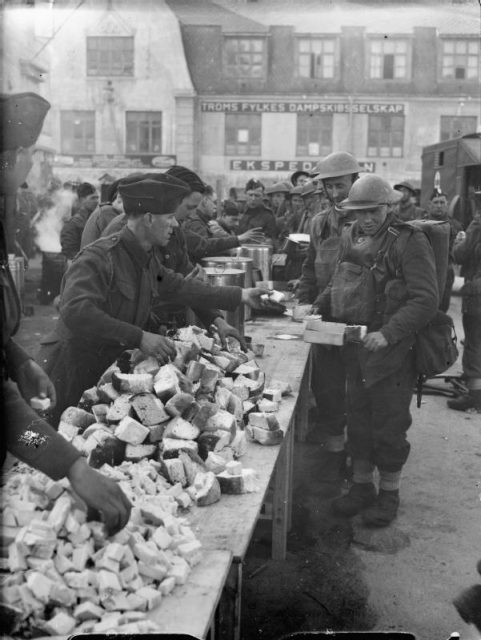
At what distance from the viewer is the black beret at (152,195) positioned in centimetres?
329

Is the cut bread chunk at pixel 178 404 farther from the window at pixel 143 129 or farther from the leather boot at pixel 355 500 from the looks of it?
the window at pixel 143 129

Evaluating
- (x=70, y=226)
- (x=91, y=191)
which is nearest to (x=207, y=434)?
(x=70, y=226)

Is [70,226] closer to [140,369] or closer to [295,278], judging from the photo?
[295,278]

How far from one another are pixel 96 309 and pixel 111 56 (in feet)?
81.2

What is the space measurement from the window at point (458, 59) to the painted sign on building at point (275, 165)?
168 inches

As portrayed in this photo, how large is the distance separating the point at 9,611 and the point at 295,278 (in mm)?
5939

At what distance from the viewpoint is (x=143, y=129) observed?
26.8 m

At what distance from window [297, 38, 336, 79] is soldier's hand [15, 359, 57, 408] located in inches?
990

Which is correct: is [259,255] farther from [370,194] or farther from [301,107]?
[301,107]

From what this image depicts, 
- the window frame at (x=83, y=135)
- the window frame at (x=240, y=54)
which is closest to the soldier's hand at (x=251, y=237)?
the window frame at (x=240, y=54)

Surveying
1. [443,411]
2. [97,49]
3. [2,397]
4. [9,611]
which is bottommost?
[443,411]

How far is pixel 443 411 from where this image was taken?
22.1ft

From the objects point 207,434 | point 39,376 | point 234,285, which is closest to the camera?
point 39,376

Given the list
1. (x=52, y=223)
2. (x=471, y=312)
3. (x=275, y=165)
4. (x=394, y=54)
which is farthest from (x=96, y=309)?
(x=394, y=54)
